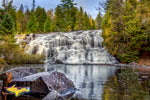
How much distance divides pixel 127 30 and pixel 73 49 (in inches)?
337

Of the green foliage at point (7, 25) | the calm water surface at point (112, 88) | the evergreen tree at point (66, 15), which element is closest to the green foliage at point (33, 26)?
the evergreen tree at point (66, 15)

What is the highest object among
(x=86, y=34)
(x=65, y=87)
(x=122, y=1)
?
(x=122, y=1)

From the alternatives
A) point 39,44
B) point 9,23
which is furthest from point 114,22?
point 9,23

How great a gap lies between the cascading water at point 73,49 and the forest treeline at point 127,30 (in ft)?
6.26

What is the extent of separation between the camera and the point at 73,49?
26578 millimetres

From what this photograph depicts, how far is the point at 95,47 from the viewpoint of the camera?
27453 mm

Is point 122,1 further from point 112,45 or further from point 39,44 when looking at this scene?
point 39,44

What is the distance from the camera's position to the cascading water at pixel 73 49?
24844 millimetres

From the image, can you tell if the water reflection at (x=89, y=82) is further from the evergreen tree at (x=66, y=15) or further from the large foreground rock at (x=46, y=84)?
the evergreen tree at (x=66, y=15)

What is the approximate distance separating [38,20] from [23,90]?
44.3m

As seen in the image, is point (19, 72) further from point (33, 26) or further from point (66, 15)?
point (66, 15)

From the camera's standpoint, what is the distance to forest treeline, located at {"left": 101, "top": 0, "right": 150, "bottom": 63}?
2209 centimetres

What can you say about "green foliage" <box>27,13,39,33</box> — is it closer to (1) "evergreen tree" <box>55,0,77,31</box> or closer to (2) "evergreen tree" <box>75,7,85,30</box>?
(1) "evergreen tree" <box>55,0,77,31</box>

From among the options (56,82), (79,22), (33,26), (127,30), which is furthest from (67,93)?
(33,26)
